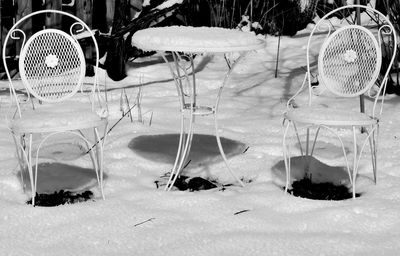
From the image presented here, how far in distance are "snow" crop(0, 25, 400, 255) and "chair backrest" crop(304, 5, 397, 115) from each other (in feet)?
1.38

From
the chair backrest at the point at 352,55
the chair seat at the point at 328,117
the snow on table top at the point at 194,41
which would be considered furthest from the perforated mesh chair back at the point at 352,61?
the snow on table top at the point at 194,41

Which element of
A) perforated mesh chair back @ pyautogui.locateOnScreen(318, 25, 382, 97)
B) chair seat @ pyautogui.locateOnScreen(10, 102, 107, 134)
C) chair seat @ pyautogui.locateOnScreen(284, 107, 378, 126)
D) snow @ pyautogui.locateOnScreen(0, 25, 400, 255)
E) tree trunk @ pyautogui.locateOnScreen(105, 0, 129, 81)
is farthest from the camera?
tree trunk @ pyautogui.locateOnScreen(105, 0, 129, 81)

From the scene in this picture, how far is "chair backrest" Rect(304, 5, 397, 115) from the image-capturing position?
3.70 m

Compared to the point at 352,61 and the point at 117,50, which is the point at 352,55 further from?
the point at 117,50

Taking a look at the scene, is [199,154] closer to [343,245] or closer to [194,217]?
[194,217]

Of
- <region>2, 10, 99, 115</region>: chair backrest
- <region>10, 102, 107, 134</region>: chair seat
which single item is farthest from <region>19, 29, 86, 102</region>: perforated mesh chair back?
<region>10, 102, 107, 134</region>: chair seat

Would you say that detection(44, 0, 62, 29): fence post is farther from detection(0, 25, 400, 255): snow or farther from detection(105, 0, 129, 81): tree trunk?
detection(0, 25, 400, 255): snow

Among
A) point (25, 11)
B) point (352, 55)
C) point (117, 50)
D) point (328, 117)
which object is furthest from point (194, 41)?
point (25, 11)

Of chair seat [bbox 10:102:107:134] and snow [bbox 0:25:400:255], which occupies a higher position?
chair seat [bbox 10:102:107:134]

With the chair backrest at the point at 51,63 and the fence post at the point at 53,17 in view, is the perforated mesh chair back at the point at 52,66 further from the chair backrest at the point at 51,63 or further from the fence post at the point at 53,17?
the fence post at the point at 53,17

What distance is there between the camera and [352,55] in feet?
12.2

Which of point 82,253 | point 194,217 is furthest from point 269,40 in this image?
point 82,253

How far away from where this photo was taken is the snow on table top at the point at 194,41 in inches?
129

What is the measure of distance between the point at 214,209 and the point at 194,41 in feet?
2.50
